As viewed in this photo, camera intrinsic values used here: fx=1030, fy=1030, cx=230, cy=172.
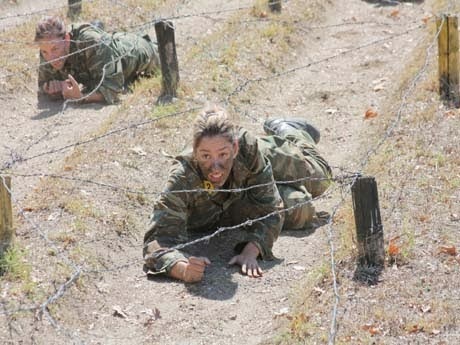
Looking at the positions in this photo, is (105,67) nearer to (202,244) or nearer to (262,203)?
(202,244)

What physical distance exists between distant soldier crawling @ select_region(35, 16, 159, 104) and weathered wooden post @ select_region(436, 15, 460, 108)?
2939mm

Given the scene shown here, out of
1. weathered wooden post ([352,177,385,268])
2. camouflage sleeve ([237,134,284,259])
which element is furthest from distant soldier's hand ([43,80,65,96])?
weathered wooden post ([352,177,385,268])

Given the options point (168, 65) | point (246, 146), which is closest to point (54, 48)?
point (168, 65)

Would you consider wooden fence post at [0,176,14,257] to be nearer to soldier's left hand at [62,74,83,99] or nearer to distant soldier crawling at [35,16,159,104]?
distant soldier crawling at [35,16,159,104]

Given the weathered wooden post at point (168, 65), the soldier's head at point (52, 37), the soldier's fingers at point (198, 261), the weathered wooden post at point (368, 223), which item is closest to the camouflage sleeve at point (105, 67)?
the soldier's head at point (52, 37)

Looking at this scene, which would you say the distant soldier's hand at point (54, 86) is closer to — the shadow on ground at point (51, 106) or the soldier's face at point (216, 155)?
the shadow on ground at point (51, 106)

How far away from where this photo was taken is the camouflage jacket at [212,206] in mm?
6008

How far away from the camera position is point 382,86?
977cm

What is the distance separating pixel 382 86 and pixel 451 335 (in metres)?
4.99

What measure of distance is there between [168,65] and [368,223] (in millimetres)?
3825

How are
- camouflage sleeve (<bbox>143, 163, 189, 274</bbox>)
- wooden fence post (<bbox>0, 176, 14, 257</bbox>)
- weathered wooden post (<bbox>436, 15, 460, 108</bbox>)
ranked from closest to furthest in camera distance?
1. wooden fence post (<bbox>0, 176, 14, 257</bbox>)
2. camouflage sleeve (<bbox>143, 163, 189, 274</bbox>)
3. weathered wooden post (<bbox>436, 15, 460, 108</bbox>)

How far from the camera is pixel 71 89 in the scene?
9383 millimetres

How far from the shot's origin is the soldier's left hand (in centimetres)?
938

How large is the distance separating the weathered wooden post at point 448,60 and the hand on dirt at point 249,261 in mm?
2808
